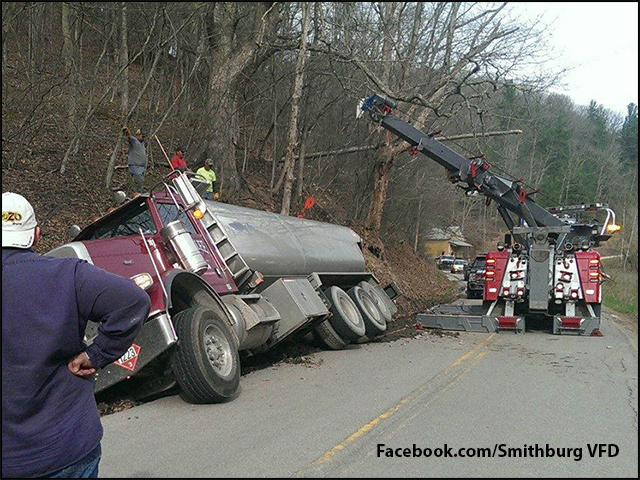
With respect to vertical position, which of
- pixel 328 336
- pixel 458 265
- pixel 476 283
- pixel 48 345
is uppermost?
pixel 48 345

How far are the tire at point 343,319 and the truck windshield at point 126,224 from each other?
3811 mm

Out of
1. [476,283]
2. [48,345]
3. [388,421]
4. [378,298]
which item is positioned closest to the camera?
[48,345]

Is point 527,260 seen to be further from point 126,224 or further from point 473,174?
point 126,224

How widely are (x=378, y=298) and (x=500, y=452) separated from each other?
8.52 metres

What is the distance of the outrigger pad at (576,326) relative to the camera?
1319cm

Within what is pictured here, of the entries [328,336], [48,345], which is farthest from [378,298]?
[48,345]

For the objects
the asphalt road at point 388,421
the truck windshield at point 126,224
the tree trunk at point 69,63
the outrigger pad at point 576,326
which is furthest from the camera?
the tree trunk at point 69,63

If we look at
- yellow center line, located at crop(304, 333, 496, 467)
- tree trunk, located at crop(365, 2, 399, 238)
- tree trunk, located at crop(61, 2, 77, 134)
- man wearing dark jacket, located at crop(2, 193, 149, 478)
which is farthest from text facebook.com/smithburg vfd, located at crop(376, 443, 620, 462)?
tree trunk, located at crop(365, 2, 399, 238)

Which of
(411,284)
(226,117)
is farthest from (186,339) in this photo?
(411,284)

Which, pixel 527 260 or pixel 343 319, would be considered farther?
pixel 527 260

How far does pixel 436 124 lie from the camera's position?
27359mm

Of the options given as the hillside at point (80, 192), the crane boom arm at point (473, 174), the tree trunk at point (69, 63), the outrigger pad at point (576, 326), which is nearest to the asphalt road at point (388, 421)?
the outrigger pad at point (576, 326)

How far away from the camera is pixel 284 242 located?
11.1 metres

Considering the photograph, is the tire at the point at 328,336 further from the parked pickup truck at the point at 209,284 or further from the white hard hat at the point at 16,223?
the white hard hat at the point at 16,223
